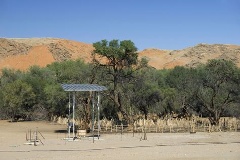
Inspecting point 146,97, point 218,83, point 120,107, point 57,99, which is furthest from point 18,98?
point 218,83

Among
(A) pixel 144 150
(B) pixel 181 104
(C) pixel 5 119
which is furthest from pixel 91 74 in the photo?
(C) pixel 5 119

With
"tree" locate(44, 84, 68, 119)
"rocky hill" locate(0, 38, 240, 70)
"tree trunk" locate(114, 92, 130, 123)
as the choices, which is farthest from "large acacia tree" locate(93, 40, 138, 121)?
"rocky hill" locate(0, 38, 240, 70)

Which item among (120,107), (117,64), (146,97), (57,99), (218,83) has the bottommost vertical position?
(120,107)

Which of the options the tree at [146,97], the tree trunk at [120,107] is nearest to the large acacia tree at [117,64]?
the tree trunk at [120,107]

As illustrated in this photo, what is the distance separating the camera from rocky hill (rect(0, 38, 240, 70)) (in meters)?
114

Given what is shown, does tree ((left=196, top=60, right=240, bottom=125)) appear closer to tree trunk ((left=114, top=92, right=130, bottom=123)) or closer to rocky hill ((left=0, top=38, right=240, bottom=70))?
tree trunk ((left=114, top=92, right=130, bottom=123))

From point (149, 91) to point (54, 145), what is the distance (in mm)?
20459

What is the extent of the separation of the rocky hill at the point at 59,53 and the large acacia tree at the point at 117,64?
236ft

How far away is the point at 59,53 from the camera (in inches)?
4793

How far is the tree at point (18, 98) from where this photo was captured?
48.5m

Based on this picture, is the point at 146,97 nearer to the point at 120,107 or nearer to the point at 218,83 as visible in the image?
the point at 120,107

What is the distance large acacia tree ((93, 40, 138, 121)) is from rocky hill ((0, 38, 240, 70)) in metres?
72.1

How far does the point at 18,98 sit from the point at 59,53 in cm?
7368

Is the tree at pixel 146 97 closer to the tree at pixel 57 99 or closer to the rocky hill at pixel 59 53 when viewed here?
the tree at pixel 57 99
